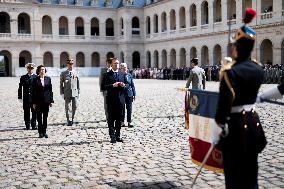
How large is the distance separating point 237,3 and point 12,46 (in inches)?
1238

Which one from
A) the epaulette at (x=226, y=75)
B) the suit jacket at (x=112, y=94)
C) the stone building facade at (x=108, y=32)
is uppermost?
the stone building facade at (x=108, y=32)

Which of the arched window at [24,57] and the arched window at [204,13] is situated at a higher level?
the arched window at [204,13]

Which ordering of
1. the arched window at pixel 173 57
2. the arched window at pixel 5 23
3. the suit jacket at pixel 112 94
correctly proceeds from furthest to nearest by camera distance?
the arched window at pixel 5 23, the arched window at pixel 173 57, the suit jacket at pixel 112 94

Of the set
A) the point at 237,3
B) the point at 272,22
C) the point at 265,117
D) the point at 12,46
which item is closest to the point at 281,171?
the point at 265,117

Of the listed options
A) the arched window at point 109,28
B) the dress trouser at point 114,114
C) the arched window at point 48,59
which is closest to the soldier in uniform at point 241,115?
the dress trouser at point 114,114

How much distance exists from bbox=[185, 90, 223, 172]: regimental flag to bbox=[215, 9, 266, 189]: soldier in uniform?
43.3 inches

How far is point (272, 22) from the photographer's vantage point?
115ft

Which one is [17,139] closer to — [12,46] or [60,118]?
[60,118]

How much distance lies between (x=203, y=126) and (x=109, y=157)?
2.64 m

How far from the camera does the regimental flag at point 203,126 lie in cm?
539

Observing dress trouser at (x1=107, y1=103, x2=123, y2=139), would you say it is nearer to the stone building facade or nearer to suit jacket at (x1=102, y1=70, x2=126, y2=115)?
suit jacket at (x1=102, y1=70, x2=126, y2=115)

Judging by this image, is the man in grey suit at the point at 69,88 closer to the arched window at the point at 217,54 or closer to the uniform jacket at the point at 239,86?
the uniform jacket at the point at 239,86

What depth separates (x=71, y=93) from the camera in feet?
39.8

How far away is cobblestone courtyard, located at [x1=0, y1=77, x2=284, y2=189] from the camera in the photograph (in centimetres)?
611
